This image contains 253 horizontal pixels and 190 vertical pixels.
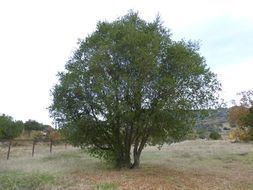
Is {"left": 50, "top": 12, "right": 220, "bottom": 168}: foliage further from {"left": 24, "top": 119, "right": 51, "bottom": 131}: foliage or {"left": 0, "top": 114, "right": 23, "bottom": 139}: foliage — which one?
{"left": 24, "top": 119, "right": 51, "bottom": 131}: foliage

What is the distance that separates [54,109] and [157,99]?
556 cm

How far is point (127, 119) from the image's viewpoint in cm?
1337

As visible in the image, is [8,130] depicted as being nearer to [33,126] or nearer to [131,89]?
[33,126]

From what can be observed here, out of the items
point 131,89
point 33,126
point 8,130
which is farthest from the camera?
point 33,126

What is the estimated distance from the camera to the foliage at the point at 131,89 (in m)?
13.1

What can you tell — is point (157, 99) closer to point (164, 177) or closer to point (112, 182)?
point (164, 177)

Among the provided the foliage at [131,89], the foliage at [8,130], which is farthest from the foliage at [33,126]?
the foliage at [131,89]

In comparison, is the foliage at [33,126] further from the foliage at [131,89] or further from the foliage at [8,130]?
the foliage at [131,89]

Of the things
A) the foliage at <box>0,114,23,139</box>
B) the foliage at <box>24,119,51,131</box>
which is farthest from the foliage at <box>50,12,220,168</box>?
the foliage at <box>24,119,51,131</box>

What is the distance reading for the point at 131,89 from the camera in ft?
42.8

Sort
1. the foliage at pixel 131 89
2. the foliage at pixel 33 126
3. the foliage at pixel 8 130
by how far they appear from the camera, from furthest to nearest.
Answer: the foliage at pixel 33 126
the foliage at pixel 8 130
the foliage at pixel 131 89

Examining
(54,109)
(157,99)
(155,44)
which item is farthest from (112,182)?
(155,44)

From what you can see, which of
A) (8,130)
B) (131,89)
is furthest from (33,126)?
(131,89)

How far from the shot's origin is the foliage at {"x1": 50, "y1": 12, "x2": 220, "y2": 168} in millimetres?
13078
